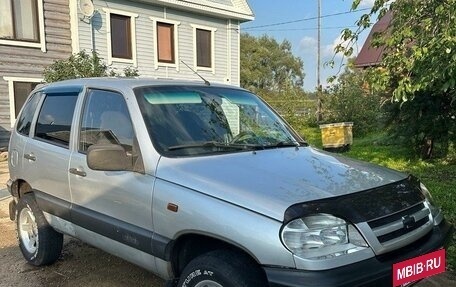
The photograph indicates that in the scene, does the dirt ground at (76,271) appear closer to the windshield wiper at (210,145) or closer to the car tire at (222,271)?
the car tire at (222,271)

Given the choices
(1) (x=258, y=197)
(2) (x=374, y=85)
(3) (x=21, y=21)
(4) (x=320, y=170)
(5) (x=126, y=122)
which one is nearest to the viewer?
(1) (x=258, y=197)

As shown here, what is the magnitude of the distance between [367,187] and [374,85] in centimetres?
278

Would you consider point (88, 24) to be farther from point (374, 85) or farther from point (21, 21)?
point (374, 85)

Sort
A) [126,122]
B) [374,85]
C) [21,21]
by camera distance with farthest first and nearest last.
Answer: [21,21] < [374,85] < [126,122]

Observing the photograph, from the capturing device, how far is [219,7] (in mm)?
15891

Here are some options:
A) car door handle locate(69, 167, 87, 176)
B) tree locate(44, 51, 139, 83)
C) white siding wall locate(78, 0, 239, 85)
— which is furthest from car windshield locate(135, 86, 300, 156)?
white siding wall locate(78, 0, 239, 85)

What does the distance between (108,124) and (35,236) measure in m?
1.71

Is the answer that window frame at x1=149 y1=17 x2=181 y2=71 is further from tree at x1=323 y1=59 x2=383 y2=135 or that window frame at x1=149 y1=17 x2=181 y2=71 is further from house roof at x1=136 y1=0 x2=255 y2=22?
tree at x1=323 y1=59 x2=383 y2=135

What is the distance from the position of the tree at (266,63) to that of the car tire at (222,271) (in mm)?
55982

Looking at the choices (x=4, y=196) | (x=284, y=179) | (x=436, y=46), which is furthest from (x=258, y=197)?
(x=4, y=196)

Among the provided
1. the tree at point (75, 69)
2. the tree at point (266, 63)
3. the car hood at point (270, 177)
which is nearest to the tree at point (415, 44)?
the car hood at point (270, 177)

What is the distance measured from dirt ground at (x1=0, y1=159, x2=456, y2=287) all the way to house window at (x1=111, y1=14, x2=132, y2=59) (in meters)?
10.3

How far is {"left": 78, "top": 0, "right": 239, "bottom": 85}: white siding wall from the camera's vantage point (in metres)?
13.7

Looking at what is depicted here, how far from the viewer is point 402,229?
2.57m
